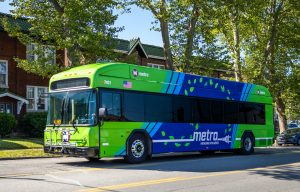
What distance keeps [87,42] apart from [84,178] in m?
11.4

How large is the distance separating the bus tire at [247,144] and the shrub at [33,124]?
51.9ft

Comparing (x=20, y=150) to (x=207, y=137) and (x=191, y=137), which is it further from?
(x=207, y=137)

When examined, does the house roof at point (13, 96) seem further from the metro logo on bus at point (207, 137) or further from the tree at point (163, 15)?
the metro logo on bus at point (207, 137)

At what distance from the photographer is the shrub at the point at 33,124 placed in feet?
107

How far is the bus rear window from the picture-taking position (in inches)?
595

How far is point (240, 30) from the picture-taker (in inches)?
1451

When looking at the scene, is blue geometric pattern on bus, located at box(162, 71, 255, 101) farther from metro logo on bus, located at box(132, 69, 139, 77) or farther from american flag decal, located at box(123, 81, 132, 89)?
american flag decal, located at box(123, 81, 132, 89)

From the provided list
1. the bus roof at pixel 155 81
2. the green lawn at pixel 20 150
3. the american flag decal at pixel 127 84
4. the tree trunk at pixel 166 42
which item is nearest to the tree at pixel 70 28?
the green lawn at pixel 20 150

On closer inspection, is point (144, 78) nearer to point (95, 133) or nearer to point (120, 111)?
point (120, 111)

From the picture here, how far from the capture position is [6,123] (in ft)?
99.0

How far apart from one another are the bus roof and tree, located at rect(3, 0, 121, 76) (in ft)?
18.5

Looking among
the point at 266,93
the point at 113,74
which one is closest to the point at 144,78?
the point at 113,74

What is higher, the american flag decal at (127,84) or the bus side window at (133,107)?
the american flag decal at (127,84)

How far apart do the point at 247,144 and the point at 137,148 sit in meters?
7.95
